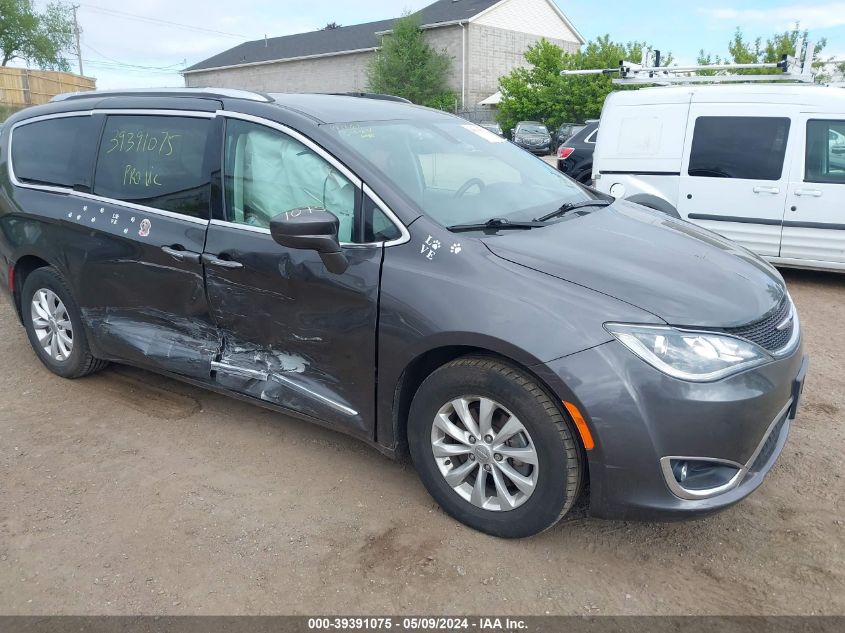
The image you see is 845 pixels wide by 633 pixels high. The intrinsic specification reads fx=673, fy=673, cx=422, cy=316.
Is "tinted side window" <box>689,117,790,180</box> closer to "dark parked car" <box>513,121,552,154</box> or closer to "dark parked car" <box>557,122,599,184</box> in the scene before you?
"dark parked car" <box>557,122,599,184</box>

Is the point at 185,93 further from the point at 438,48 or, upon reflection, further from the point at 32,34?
the point at 32,34

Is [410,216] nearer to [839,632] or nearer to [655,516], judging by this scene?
[655,516]

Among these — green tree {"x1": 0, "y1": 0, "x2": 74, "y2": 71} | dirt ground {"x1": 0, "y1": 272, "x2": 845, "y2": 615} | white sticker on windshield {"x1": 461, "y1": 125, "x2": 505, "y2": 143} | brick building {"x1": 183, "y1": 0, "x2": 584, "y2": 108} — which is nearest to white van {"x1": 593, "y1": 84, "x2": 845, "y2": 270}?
white sticker on windshield {"x1": 461, "y1": 125, "x2": 505, "y2": 143}

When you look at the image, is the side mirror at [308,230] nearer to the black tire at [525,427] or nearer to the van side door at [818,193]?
the black tire at [525,427]

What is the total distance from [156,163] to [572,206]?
226 cm

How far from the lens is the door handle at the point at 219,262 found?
3.27m

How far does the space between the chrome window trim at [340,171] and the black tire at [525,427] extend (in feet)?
2.02

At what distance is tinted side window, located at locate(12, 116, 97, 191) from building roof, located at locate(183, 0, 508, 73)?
39789mm

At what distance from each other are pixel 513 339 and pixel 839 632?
150 cm

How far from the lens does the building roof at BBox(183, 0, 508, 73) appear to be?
139ft

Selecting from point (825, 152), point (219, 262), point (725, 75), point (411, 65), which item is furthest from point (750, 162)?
point (411, 65)

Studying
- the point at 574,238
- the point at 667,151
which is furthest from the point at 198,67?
the point at 574,238

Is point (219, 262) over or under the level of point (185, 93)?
under

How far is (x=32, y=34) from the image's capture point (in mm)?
46438
